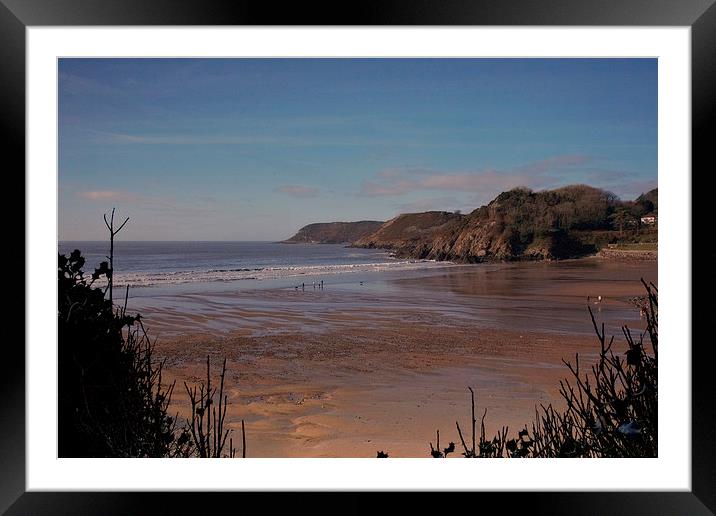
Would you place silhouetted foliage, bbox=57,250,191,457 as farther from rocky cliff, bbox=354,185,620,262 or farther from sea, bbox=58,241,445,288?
rocky cliff, bbox=354,185,620,262

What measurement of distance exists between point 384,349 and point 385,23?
428 centimetres

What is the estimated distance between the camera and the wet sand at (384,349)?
344 centimetres

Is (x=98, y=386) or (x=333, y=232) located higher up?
(x=333, y=232)

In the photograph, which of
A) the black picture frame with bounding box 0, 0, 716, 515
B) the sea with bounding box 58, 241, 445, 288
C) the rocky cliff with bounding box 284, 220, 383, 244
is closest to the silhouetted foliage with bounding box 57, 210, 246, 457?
the black picture frame with bounding box 0, 0, 716, 515

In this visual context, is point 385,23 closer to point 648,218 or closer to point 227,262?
point 648,218

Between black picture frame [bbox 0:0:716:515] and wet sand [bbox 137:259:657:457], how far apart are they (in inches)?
60.3

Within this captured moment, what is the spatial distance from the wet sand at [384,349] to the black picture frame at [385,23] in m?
1.53

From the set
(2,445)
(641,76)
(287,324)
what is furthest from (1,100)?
(641,76)

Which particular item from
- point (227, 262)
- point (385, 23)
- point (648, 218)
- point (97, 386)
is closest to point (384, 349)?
point (97, 386)

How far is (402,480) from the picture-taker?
1.58 meters

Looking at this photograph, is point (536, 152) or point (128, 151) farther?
point (536, 152)

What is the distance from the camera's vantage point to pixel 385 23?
148 cm

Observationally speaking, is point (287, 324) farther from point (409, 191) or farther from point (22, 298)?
point (409, 191)

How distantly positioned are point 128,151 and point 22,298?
10.6 meters
